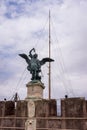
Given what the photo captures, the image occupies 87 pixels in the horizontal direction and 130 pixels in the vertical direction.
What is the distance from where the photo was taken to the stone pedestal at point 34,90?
24281mm

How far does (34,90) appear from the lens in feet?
80.5

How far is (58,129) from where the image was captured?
70.7 ft

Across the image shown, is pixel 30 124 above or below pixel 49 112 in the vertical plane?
below

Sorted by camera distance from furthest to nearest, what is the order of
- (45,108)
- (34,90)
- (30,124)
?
1. (34,90)
2. (45,108)
3. (30,124)

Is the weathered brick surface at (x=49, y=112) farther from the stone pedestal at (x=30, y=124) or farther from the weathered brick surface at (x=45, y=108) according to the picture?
the stone pedestal at (x=30, y=124)

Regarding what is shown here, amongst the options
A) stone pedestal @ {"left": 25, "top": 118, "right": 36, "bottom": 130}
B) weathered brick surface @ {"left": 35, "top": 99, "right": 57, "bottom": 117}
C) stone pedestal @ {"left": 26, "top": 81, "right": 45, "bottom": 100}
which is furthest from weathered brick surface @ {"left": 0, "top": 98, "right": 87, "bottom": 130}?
stone pedestal @ {"left": 26, "top": 81, "right": 45, "bottom": 100}

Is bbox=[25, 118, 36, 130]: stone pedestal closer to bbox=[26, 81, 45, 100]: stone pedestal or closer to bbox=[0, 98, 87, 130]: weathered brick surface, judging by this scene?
bbox=[0, 98, 87, 130]: weathered brick surface

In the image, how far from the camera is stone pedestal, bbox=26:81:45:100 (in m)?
24.3

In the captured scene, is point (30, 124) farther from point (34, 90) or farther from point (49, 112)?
point (34, 90)

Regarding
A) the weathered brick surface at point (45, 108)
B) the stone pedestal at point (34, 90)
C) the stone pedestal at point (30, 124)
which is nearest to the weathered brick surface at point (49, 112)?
the weathered brick surface at point (45, 108)

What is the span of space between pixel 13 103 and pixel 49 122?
3.73 metres

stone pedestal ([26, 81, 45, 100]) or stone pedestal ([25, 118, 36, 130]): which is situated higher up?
stone pedestal ([26, 81, 45, 100])

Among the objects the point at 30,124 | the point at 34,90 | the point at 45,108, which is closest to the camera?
the point at 30,124

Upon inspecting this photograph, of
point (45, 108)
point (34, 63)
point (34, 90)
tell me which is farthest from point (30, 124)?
point (34, 63)
